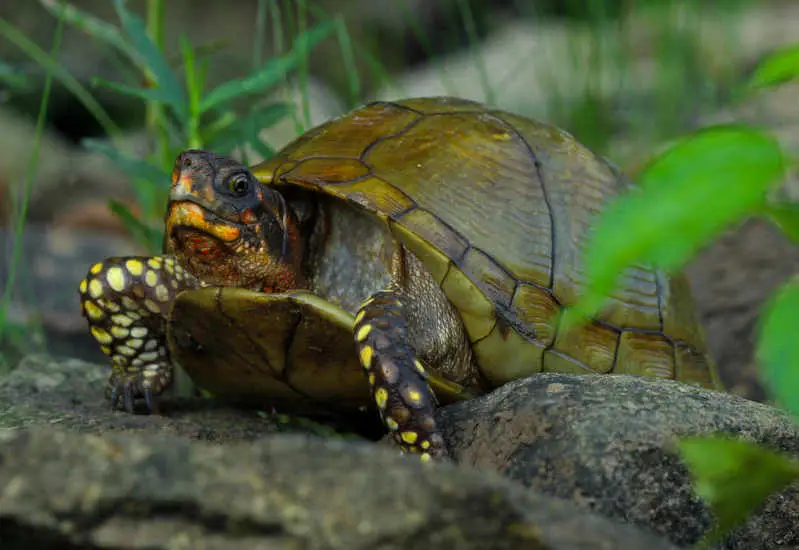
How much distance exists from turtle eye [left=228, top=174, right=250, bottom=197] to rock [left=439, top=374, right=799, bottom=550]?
0.77 m

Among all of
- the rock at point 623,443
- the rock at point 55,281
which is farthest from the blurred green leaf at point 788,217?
the rock at point 55,281

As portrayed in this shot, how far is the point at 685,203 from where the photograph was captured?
0.78 meters

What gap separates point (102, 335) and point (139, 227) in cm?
49

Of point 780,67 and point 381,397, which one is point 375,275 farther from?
point 780,67

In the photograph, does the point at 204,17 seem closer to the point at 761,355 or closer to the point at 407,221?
the point at 407,221

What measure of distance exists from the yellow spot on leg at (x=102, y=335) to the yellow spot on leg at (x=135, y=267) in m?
0.19

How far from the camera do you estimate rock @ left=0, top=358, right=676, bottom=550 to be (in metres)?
1.05

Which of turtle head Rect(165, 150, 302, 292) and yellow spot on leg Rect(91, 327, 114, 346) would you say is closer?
turtle head Rect(165, 150, 302, 292)

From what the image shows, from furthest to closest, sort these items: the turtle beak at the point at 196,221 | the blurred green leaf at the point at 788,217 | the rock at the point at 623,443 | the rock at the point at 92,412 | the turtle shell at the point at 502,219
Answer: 1. the turtle shell at the point at 502,219
2. the turtle beak at the point at 196,221
3. the rock at the point at 92,412
4. the rock at the point at 623,443
5. the blurred green leaf at the point at 788,217

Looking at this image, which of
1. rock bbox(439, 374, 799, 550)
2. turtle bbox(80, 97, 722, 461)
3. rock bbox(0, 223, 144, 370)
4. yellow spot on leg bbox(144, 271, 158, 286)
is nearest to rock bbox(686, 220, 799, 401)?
turtle bbox(80, 97, 722, 461)

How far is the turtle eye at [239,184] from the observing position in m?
2.15

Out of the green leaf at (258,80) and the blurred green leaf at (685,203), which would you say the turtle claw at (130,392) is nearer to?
the green leaf at (258,80)

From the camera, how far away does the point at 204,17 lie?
9.98 meters

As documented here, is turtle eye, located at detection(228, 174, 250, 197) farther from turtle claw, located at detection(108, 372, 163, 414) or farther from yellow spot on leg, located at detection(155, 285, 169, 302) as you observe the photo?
turtle claw, located at detection(108, 372, 163, 414)
